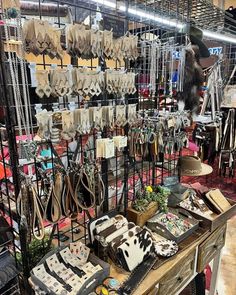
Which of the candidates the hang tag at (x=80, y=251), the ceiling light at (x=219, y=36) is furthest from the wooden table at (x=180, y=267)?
the ceiling light at (x=219, y=36)

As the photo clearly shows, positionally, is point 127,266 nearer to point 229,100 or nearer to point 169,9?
point 169,9

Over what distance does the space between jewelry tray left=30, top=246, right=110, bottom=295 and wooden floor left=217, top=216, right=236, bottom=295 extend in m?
1.31

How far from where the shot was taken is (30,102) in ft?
3.37

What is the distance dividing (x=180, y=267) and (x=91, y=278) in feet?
1.76

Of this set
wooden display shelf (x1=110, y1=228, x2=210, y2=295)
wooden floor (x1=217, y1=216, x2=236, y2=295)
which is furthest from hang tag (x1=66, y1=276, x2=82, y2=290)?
wooden floor (x1=217, y1=216, x2=236, y2=295)

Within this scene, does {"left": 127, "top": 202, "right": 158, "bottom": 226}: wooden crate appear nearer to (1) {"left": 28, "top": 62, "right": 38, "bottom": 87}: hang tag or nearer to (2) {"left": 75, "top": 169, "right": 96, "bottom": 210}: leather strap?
(2) {"left": 75, "top": 169, "right": 96, "bottom": 210}: leather strap

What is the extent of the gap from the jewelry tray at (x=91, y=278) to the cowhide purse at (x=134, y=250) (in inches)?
3.5

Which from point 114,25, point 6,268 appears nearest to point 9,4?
point 114,25

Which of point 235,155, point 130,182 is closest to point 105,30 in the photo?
point 130,182

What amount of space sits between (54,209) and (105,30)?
87cm

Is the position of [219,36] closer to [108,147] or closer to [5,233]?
[108,147]

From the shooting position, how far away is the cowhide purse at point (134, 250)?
1169 mm

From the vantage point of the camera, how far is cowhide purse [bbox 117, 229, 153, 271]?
1169 millimetres

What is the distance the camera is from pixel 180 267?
133cm
